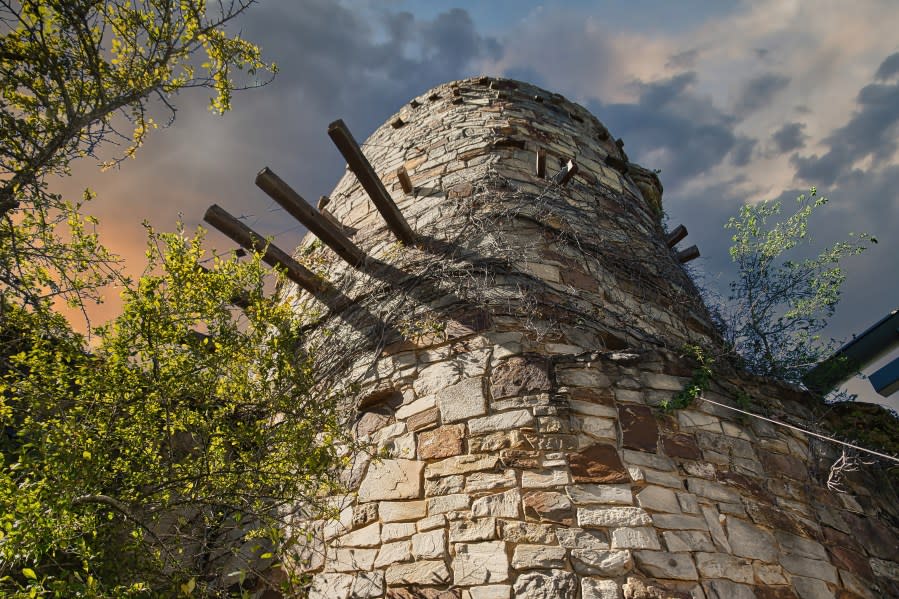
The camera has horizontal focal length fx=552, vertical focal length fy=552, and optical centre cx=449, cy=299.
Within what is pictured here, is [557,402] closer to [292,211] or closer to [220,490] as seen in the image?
[220,490]

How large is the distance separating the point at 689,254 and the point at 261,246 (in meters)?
4.16

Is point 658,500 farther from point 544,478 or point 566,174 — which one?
point 566,174

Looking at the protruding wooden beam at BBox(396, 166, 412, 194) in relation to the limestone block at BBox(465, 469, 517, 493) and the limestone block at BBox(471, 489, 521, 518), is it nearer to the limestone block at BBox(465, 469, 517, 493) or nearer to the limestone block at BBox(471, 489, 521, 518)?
the limestone block at BBox(465, 469, 517, 493)

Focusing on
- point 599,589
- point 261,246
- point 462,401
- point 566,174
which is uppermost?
point 566,174

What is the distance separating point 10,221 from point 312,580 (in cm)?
218

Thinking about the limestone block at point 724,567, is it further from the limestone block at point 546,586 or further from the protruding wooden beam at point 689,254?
the protruding wooden beam at point 689,254

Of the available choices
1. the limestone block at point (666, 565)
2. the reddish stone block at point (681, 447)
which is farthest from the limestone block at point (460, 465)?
the reddish stone block at point (681, 447)

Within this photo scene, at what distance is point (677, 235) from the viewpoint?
5680mm

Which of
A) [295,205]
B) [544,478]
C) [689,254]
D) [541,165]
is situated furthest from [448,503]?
[689,254]

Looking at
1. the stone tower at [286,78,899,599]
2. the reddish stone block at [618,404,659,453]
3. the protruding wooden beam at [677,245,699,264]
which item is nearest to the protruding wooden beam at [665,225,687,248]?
the protruding wooden beam at [677,245,699,264]

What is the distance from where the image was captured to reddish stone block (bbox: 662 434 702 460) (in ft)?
9.07

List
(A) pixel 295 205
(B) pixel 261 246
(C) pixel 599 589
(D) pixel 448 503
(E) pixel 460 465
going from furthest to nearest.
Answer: (B) pixel 261 246
(A) pixel 295 205
(E) pixel 460 465
(D) pixel 448 503
(C) pixel 599 589

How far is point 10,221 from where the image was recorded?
2.53 meters

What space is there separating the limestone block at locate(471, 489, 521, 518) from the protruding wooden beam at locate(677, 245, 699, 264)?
399 centimetres
